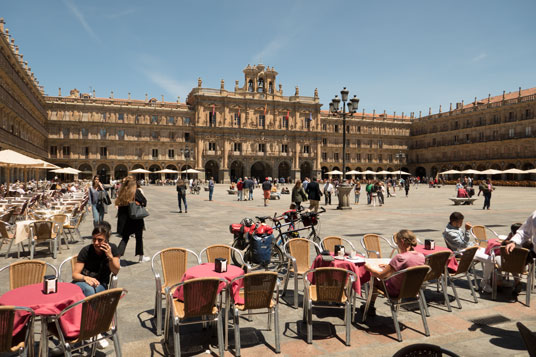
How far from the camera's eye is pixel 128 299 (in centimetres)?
509

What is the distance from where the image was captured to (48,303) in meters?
3.16

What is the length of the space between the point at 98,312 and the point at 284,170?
5789cm

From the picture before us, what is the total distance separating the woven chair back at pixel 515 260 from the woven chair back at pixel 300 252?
9.22ft

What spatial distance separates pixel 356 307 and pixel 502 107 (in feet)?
193

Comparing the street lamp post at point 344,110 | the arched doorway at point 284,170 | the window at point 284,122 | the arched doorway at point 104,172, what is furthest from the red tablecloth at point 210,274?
the arched doorway at point 284,170

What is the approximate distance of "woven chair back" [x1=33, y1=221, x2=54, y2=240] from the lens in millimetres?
7372

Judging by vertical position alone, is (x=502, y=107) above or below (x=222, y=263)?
above

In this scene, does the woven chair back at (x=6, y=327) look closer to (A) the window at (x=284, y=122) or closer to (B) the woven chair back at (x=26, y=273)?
(B) the woven chair back at (x=26, y=273)

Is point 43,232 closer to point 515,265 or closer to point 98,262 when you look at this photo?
point 98,262

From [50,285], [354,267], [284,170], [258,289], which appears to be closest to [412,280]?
[354,267]

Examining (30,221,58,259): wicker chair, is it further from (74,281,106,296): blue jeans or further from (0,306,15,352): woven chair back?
(0,306,15,352): woven chair back

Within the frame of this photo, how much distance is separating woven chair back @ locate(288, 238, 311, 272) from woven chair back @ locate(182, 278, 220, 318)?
6.76ft

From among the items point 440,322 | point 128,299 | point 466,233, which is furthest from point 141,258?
point 466,233

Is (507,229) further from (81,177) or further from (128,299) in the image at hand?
(81,177)
